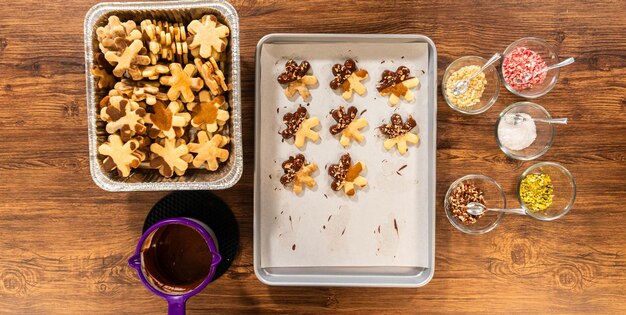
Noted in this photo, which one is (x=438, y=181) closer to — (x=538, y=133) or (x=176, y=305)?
(x=538, y=133)

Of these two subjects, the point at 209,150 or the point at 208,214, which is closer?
the point at 209,150

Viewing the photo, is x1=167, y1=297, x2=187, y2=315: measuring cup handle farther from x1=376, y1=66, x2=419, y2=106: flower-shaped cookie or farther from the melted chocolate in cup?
x1=376, y1=66, x2=419, y2=106: flower-shaped cookie

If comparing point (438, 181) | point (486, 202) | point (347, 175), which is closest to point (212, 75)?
point (347, 175)

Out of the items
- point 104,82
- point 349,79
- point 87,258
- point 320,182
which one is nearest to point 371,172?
point 320,182

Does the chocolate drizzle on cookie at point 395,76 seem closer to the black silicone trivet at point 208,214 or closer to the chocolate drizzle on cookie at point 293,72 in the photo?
the chocolate drizzle on cookie at point 293,72

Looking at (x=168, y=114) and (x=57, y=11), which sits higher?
(x=57, y=11)

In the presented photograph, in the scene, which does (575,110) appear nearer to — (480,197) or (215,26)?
(480,197)
